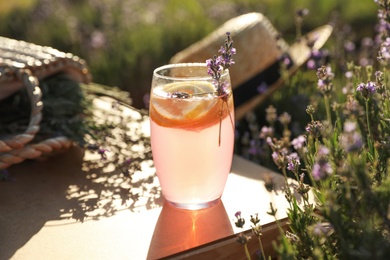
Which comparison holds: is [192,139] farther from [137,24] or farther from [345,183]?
[137,24]

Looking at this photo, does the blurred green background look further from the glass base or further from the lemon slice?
the lemon slice

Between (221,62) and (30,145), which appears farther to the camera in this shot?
(30,145)

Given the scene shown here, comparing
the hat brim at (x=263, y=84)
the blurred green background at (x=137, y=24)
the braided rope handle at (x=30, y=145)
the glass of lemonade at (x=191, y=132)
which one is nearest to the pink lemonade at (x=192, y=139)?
the glass of lemonade at (x=191, y=132)

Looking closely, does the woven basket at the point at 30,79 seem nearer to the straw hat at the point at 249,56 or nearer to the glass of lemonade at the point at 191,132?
the glass of lemonade at the point at 191,132

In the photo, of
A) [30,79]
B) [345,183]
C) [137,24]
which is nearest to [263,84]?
[30,79]

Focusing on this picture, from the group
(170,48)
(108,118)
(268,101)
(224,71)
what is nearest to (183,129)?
(224,71)

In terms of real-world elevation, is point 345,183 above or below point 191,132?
below

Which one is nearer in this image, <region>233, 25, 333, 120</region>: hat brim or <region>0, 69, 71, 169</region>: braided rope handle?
<region>0, 69, 71, 169</region>: braided rope handle

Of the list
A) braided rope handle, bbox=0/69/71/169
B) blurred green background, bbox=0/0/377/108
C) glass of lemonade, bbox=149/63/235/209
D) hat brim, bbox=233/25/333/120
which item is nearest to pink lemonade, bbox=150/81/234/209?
glass of lemonade, bbox=149/63/235/209
